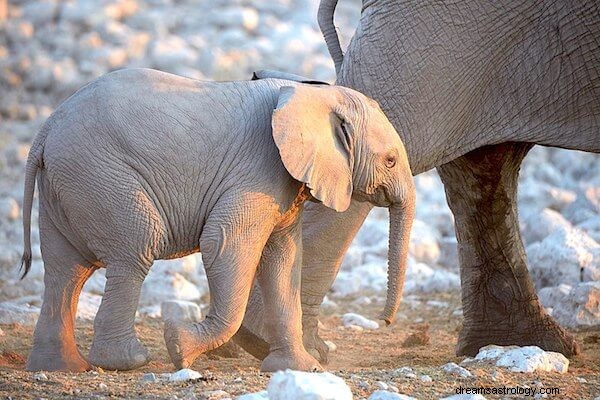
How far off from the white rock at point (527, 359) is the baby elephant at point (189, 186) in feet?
1.50

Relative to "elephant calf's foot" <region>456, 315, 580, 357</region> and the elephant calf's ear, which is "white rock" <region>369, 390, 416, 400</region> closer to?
the elephant calf's ear

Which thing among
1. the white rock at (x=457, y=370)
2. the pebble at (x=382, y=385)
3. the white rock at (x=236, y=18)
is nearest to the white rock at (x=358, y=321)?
the white rock at (x=457, y=370)

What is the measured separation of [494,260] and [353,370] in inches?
39.0

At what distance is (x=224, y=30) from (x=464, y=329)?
26.3 ft

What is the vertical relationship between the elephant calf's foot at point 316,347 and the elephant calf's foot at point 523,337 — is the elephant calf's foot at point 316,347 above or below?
below

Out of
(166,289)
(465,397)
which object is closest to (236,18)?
(166,289)

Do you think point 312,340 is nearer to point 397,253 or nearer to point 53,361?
point 397,253

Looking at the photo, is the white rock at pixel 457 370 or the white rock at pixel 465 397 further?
the white rock at pixel 457 370

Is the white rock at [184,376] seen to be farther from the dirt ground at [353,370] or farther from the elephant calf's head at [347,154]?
the elephant calf's head at [347,154]

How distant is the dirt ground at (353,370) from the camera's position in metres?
4.23

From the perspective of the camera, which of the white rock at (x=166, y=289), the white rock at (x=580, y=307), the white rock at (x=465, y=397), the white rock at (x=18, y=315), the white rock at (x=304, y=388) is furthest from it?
the white rock at (x=166, y=289)

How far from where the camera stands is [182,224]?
4695mm

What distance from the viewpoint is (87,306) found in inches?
258

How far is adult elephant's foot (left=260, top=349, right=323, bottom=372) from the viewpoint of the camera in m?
4.87
